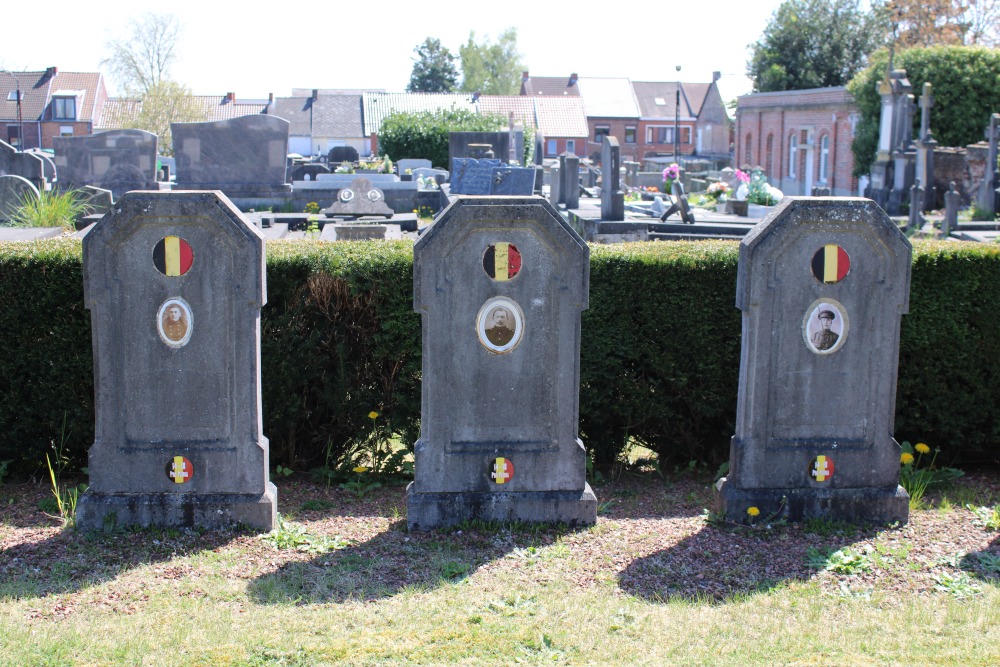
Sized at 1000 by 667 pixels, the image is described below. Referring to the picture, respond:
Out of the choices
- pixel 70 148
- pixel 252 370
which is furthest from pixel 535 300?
pixel 70 148

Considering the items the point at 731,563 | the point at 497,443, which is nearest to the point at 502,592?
the point at 497,443

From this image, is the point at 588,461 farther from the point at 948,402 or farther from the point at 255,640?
the point at 255,640

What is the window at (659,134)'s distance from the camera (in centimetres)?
7488

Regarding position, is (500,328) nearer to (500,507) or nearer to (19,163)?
(500,507)

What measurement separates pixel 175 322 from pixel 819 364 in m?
3.48

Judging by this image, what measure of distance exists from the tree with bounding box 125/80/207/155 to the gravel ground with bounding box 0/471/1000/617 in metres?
48.3

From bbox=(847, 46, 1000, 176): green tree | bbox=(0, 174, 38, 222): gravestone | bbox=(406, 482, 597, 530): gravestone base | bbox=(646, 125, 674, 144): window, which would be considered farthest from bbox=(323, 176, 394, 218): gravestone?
bbox=(646, 125, 674, 144): window

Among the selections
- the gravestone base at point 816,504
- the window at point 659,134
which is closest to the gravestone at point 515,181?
the gravestone base at point 816,504

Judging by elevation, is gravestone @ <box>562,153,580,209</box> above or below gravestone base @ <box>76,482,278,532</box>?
above

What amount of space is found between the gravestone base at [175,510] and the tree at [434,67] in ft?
277

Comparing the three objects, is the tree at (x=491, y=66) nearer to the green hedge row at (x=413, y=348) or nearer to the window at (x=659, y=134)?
the window at (x=659, y=134)

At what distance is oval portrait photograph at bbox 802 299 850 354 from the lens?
17.6ft

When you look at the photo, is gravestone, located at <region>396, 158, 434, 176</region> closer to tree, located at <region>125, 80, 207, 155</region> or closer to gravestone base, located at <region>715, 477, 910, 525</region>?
tree, located at <region>125, 80, 207, 155</region>

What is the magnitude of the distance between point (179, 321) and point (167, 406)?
47 cm
